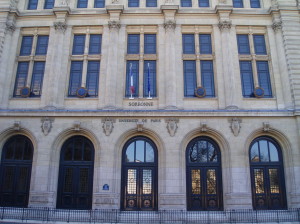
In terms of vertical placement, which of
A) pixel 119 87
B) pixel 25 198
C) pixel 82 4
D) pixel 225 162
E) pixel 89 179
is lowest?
pixel 25 198

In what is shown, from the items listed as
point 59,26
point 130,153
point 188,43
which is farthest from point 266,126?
point 59,26

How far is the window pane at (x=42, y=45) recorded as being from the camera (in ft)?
77.8

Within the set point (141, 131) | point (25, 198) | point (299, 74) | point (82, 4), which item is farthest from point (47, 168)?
point (299, 74)

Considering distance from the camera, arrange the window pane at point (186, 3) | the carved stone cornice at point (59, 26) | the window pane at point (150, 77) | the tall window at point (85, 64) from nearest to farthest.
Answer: the window pane at point (150, 77)
the tall window at point (85, 64)
the carved stone cornice at point (59, 26)
the window pane at point (186, 3)

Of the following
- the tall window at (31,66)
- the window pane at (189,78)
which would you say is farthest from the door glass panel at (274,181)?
the tall window at (31,66)

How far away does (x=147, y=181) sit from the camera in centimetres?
2077

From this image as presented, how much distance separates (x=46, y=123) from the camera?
21.1 meters

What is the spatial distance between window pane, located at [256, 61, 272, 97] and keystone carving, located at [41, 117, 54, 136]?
17368mm

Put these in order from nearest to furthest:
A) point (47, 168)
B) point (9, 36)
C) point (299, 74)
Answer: point (47, 168), point (299, 74), point (9, 36)

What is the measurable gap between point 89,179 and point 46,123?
5.53 meters

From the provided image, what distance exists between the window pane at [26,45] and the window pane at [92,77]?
5761mm

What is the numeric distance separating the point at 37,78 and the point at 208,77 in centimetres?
1453

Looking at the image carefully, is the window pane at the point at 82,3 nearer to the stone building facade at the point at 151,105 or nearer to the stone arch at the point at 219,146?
the stone building facade at the point at 151,105

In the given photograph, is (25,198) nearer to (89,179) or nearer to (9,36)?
(89,179)
